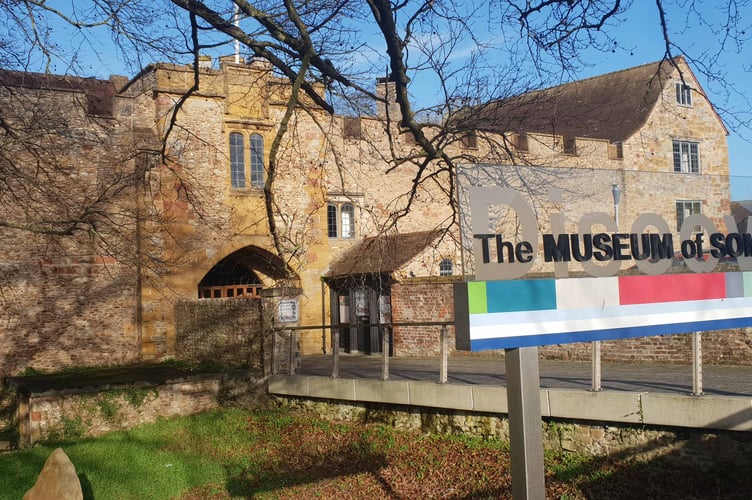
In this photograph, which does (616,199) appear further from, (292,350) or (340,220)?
(340,220)

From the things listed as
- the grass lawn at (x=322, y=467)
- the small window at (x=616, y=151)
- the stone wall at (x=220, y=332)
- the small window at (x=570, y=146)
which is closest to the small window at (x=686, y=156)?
the small window at (x=616, y=151)

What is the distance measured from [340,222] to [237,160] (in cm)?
376

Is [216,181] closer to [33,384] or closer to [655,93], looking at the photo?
[33,384]

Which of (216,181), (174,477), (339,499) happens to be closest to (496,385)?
(339,499)

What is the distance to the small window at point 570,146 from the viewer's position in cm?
2761

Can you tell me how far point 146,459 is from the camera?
12.0 meters

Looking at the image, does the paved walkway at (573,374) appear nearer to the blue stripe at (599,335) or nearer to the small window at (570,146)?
the blue stripe at (599,335)

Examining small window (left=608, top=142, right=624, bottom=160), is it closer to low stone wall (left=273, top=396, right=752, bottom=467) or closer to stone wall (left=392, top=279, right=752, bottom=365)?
stone wall (left=392, top=279, right=752, bottom=365)

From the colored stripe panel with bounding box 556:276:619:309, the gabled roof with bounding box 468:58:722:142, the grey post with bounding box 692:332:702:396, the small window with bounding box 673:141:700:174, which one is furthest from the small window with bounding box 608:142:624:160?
the colored stripe panel with bounding box 556:276:619:309

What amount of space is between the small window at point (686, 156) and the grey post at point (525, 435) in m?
27.3

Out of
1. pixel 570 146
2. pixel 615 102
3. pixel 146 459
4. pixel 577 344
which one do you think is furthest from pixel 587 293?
pixel 615 102

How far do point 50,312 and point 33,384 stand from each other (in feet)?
13.0

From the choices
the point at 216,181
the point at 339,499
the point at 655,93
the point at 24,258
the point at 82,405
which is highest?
the point at 655,93

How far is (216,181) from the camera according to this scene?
20.9 metres
